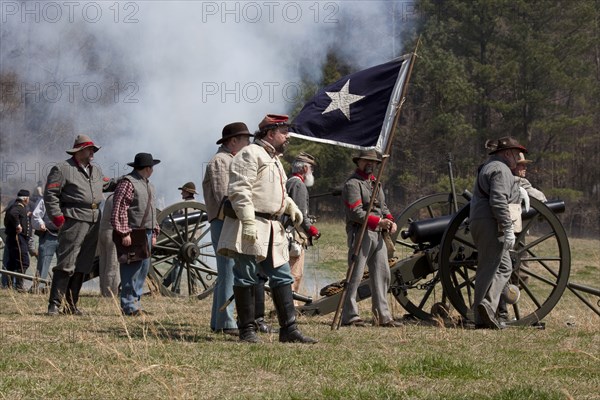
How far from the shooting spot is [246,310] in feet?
23.0

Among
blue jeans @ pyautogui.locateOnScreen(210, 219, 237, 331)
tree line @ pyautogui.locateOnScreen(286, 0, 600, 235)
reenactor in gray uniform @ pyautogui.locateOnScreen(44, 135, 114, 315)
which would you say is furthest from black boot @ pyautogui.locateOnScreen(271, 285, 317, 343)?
tree line @ pyautogui.locateOnScreen(286, 0, 600, 235)

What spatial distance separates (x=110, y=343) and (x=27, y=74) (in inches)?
598

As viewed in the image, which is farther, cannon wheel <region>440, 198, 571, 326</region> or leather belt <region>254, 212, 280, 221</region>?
cannon wheel <region>440, 198, 571, 326</region>

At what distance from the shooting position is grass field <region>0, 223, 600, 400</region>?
519 cm

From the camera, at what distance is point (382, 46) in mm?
30781

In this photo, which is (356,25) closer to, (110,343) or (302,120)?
(302,120)

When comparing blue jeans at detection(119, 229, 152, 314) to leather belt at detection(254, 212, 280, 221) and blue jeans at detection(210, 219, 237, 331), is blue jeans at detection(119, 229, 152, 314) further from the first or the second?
leather belt at detection(254, 212, 280, 221)

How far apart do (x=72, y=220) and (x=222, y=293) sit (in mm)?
1959

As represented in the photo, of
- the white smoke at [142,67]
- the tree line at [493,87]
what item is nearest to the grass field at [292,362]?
the white smoke at [142,67]

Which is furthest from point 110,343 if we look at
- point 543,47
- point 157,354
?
point 543,47

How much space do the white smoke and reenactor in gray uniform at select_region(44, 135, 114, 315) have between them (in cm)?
896

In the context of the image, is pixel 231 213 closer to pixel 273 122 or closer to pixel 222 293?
pixel 273 122

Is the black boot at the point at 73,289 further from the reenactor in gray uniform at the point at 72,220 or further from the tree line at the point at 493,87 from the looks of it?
the tree line at the point at 493,87

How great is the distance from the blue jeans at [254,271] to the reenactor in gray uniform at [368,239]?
162 centimetres
